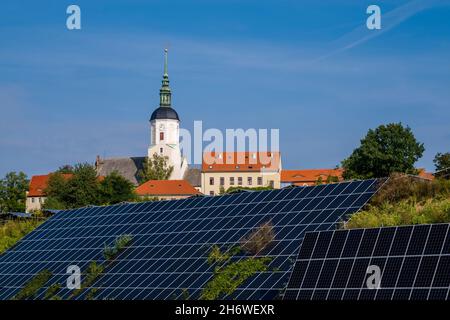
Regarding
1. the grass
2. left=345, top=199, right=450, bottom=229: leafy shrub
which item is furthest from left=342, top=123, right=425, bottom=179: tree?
left=345, top=199, right=450, bottom=229: leafy shrub

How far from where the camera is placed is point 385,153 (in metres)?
114

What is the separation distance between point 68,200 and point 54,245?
336 ft

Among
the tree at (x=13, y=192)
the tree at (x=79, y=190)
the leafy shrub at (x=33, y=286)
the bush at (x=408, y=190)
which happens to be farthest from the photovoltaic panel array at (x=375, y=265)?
the tree at (x=13, y=192)

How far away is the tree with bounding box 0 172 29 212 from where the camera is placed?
172875 mm

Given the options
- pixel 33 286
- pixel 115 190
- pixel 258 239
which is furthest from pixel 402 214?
pixel 115 190

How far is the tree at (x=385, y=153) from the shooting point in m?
112

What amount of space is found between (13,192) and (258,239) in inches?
5747

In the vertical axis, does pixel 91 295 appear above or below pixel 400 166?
below

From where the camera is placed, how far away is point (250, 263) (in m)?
36.5

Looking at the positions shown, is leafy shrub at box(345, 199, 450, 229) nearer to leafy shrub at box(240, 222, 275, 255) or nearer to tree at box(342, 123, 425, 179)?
leafy shrub at box(240, 222, 275, 255)

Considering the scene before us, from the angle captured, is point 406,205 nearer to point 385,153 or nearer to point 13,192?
point 385,153

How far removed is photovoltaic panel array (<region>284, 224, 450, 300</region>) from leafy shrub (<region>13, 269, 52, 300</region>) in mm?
20598

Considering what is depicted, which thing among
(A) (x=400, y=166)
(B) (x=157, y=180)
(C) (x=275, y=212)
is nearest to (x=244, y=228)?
(C) (x=275, y=212)
